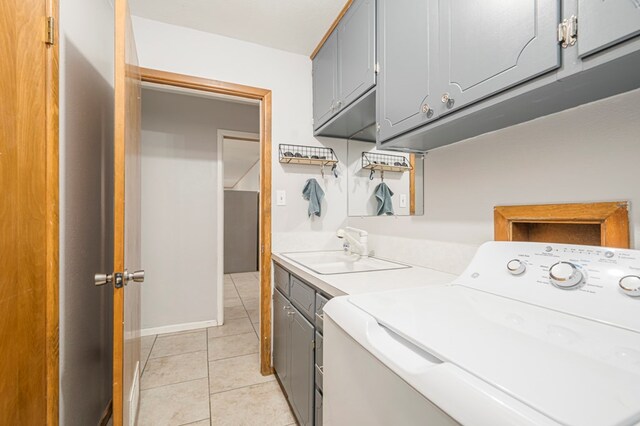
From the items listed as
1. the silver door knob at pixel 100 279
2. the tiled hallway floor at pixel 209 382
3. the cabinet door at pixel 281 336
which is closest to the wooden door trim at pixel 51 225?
the silver door knob at pixel 100 279

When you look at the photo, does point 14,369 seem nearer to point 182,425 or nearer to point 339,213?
point 182,425

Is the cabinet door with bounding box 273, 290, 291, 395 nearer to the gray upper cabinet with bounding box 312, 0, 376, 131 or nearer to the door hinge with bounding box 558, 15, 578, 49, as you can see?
the gray upper cabinet with bounding box 312, 0, 376, 131

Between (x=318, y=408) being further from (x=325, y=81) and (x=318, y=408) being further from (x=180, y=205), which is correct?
(x=180, y=205)

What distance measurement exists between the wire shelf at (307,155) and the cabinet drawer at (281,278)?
2.52ft

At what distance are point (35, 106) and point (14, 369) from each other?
0.79m

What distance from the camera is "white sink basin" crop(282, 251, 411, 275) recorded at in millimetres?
1562

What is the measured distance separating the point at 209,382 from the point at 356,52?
2.27 m

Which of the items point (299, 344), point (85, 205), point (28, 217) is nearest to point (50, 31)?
Answer: point (28, 217)

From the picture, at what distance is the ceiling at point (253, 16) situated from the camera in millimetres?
1669

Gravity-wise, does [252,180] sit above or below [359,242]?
above

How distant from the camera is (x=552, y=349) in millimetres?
469

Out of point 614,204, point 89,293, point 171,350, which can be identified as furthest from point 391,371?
point 171,350

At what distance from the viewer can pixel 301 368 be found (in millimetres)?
1382

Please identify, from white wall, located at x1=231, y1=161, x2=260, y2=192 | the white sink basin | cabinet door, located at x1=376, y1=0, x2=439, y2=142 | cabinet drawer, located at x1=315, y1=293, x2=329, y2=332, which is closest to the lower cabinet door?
cabinet drawer, located at x1=315, y1=293, x2=329, y2=332
